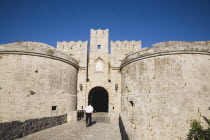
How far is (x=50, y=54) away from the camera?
13203mm

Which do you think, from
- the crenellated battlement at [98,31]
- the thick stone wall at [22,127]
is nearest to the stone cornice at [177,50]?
the crenellated battlement at [98,31]

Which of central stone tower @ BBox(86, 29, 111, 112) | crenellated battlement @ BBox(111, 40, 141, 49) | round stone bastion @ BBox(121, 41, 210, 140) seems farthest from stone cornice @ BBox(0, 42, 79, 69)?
round stone bastion @ BBox(121, 41, 210, 140)

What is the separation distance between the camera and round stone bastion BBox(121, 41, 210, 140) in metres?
10.7

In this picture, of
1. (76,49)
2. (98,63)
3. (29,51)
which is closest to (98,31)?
(76,49)

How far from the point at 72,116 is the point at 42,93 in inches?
126

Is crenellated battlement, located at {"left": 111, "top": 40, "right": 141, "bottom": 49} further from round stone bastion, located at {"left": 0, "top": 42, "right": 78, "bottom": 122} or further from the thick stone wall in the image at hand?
the thick stone wall

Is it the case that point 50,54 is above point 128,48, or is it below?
below

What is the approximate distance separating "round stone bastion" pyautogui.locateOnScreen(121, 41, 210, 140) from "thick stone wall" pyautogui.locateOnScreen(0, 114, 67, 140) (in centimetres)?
739

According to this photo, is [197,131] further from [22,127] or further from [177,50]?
[22,127]

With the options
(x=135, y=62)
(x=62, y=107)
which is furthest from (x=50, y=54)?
(x=135, y=62)

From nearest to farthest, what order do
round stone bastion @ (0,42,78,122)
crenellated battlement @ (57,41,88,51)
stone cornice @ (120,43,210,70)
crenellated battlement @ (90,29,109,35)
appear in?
round stone bastion @ (0,42,78,122) < stone cornice @ (120,43,210,70) < crenellated battlement @ (57,41,88,51) < crenellated battlement @ (90,29,109,35)

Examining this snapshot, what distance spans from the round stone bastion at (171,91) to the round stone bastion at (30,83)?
723cm

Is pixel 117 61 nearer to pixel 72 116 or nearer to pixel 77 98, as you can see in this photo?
pixel 77 98

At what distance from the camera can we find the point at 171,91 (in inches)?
446
